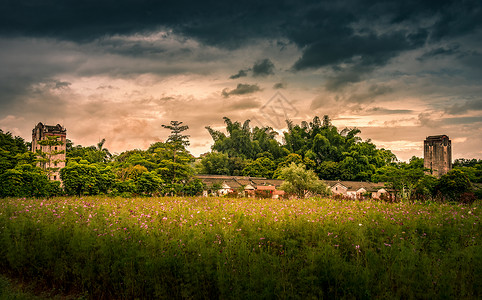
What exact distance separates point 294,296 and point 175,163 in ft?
94.5

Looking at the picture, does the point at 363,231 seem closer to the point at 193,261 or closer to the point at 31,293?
the point at 193,261

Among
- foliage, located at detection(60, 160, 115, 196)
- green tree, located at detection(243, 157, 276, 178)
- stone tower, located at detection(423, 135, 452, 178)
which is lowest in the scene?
foliage, located at detection(60, 160, 115, 196)

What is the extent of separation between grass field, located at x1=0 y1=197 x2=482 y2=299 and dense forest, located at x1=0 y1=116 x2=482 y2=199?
10301mm

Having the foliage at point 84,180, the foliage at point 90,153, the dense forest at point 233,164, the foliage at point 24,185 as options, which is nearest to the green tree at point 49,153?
the dense forest at point 233,164

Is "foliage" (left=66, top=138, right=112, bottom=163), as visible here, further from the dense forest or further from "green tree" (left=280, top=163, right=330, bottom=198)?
"green tree" (left=280, top=163, right=330, bottom=198)

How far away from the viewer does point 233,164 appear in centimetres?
7350

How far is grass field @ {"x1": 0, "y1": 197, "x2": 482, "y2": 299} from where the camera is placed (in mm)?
4531

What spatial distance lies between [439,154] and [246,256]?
71074 millimetres

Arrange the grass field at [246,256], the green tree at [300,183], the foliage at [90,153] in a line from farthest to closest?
the foliage at [90,153]
the green tree at [300,183]
the grass field at [246,256]

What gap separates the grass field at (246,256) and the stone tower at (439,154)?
64.8 m

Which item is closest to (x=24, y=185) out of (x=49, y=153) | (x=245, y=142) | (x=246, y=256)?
(x=49, y=153)

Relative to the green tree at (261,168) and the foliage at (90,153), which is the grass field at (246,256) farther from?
the green tree at (261,168)

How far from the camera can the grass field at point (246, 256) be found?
14.9 ft

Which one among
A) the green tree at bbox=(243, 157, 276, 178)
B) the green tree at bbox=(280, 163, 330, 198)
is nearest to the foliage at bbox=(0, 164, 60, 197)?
the green tree at bbox=(280, 163, 330, 198)
